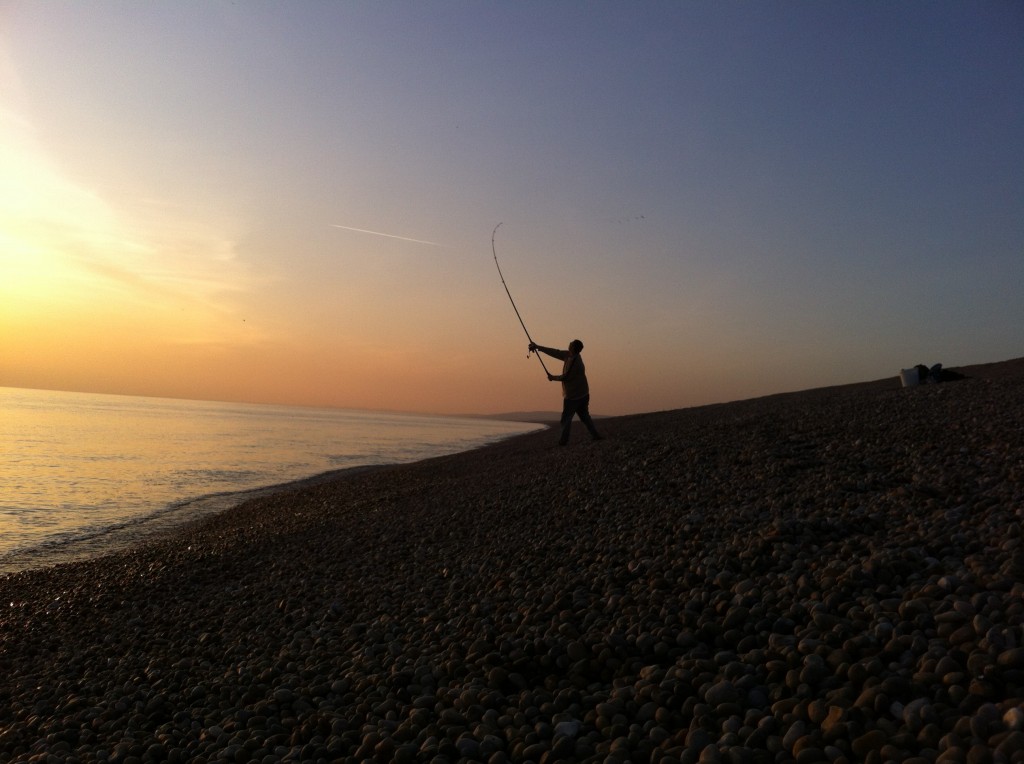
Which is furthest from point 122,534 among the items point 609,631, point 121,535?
point 609,631

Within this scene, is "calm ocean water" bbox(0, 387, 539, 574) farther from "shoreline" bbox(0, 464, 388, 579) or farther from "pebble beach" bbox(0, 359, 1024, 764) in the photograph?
"pebble beach" bbox(0, 359, 1024, 764)

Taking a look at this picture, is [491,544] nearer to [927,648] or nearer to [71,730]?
[71,730]

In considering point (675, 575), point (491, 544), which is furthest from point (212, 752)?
point (491, 544)

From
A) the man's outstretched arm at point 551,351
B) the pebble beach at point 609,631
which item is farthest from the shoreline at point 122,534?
the man's outstretched arm at point 551,351

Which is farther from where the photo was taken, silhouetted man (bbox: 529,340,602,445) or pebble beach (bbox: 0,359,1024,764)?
silhouetted man (bbox: 529,340,602,445)

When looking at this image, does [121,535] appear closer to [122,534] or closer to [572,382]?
[122,534]

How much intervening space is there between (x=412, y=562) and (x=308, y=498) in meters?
10.3

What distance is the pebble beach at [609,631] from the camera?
3.21 metres

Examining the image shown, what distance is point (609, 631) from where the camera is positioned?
4469 millimetres

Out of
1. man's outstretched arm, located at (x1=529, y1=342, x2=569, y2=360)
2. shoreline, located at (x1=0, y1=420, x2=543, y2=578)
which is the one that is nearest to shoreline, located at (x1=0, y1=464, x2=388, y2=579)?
shoreline, located at (x1=0, y1=420, x2=543, y2=578)

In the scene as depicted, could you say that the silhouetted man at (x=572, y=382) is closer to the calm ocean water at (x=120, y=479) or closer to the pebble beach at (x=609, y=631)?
the pebble beach at (x=609, y=631)

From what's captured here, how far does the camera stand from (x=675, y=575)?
5262mm

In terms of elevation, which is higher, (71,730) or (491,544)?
(491,544)

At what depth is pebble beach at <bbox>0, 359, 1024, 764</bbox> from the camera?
3213mm
